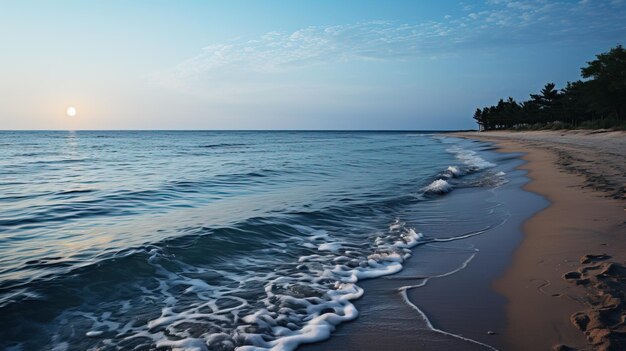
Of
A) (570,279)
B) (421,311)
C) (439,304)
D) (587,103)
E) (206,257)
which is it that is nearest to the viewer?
(421,311)

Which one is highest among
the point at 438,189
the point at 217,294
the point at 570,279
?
the point at 570,279

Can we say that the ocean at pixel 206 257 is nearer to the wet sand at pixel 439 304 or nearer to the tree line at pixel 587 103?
the wet sand at pixel 439 304

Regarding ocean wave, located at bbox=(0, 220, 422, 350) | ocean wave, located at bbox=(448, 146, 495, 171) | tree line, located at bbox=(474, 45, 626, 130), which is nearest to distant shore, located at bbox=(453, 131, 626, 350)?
ocean wave, located at bbox=(0, 220, 422, 350)

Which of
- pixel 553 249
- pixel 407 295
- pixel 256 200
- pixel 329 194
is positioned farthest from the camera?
pixel 329 194

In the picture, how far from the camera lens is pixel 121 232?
279 inches

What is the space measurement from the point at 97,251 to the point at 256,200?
16.4 feet

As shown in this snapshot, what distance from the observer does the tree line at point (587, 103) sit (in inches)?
1740

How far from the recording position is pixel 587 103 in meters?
56.8

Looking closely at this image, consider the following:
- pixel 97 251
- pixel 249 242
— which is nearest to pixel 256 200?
pixel 249 242

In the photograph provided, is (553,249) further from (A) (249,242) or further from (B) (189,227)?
(B) (189,227)

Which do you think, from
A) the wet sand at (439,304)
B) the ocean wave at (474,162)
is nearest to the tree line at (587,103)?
the ocean wave at (474,162)

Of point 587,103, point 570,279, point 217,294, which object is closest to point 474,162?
point 570,279

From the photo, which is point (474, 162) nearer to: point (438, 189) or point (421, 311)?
point (438, 189)

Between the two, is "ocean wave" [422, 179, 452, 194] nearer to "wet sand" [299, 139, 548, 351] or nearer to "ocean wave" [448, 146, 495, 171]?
"wet sand" [299, 139, 548, 351]
